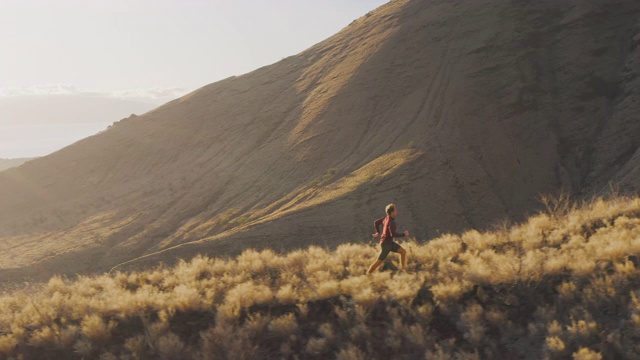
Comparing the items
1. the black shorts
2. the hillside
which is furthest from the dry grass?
the hillside

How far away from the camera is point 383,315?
706cm

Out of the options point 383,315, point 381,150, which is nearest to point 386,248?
point 383,315

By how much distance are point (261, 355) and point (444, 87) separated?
29556 millimetres

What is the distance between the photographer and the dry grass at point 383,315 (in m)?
6.16

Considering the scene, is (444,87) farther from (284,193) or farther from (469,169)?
(284,193)

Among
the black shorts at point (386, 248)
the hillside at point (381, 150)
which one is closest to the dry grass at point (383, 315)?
the black shorts at point (386, 248)

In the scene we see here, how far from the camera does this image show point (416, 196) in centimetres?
2475

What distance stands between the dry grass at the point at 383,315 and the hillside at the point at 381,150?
581 inches

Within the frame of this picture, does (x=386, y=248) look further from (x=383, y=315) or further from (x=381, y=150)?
(x=381, y=150)

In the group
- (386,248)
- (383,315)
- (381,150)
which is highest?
(386,248)

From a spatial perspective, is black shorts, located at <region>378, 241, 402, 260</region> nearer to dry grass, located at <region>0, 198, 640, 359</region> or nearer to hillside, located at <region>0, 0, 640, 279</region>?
dry grass, located at <region>0, 198, 640, 359</region>

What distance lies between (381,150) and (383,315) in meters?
23.7

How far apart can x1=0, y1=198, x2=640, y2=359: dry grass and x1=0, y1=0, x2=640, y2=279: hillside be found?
14.8 metres

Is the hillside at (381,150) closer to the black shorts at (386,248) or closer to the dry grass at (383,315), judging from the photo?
the black shorts at (386,248)
